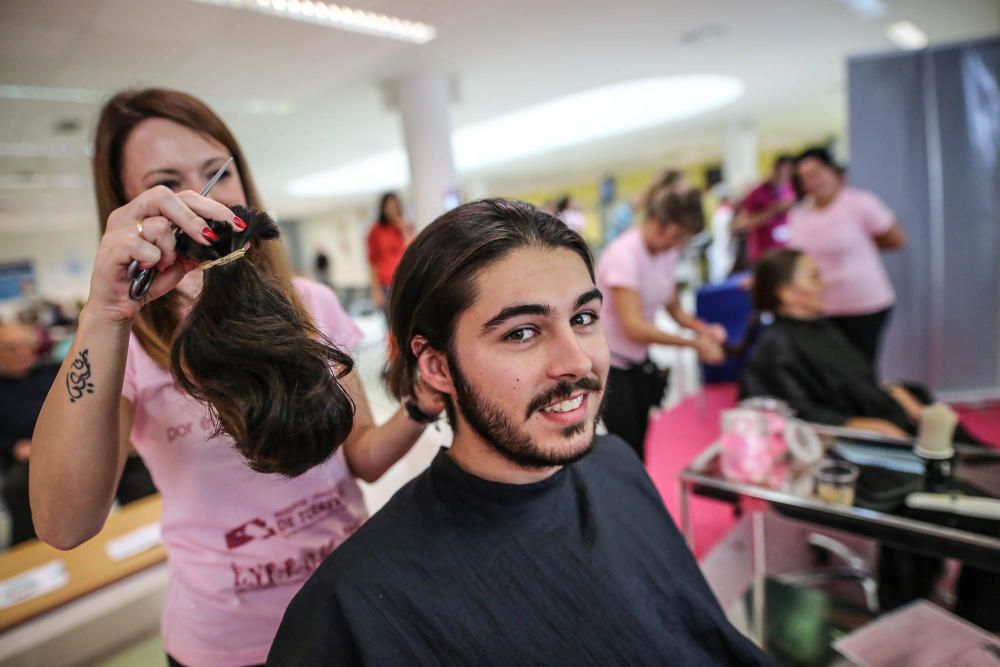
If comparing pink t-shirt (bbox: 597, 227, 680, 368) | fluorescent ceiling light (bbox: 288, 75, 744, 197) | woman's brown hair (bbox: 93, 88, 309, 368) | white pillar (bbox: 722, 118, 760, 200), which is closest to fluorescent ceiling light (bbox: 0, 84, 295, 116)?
fluorescent ceiling light (bbox: 288, 75, 744, 197)

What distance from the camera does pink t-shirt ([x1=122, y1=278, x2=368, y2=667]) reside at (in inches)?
33.4

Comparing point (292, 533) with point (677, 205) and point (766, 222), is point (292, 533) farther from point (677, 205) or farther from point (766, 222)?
point (766, 222)

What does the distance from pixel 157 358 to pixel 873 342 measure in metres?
3.43

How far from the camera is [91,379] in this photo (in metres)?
0.63

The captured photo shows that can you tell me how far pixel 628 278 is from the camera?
81.4 inches

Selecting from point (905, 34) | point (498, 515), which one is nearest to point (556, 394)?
point (498, 515)

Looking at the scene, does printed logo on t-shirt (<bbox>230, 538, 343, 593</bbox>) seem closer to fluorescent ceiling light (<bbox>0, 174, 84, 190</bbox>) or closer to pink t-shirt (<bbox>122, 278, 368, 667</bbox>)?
pink t-shirt (<bbox>122, 278, 368, 667</bbox>)

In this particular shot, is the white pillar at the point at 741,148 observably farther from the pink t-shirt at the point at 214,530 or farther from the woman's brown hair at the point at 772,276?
the pink t-shirt at the point at 214,530

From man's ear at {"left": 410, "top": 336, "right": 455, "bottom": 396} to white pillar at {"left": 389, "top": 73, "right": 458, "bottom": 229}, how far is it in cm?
399

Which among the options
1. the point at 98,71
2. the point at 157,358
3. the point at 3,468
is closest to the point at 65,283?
the point at 98,71

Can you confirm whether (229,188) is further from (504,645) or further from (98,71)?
(98,71)

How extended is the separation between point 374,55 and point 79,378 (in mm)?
4074

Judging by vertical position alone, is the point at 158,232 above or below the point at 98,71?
below

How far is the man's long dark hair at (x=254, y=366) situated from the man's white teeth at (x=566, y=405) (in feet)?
1.11
